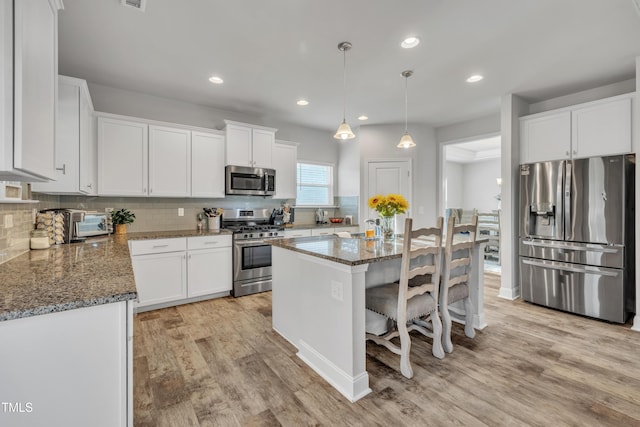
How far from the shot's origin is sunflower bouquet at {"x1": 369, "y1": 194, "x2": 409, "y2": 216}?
8.87 ft

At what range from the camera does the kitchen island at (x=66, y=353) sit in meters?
0.93

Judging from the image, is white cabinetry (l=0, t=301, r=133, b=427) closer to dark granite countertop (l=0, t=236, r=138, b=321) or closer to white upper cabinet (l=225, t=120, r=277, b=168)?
Result: dark granite countertop (l=0, t=236, r=138, b=321)

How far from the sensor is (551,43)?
2.54 m

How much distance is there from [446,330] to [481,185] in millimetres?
7758

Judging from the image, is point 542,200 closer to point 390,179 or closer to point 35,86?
point 390,179

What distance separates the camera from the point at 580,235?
3.19m

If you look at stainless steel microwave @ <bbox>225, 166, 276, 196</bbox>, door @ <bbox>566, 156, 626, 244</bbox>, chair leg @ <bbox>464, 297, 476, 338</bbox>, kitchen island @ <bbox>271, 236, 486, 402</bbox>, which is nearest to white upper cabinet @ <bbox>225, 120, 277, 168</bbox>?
stainless steel microwave @ <bbox>225, 166, 276, 196</bbox>

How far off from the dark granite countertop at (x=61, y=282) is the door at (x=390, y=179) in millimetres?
3982

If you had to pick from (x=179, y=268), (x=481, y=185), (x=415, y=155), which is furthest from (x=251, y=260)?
(x=481, y=185)

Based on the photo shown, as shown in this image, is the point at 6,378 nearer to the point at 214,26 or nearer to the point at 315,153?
the point at 214,26

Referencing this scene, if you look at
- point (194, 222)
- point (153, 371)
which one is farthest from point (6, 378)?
point (194, 222)

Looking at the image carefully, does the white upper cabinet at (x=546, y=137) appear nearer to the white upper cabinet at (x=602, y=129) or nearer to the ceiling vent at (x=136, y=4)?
the white upper cabinet at (x=602, y=129)

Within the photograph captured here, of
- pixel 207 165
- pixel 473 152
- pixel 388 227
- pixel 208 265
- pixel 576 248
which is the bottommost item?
pixel 208 265

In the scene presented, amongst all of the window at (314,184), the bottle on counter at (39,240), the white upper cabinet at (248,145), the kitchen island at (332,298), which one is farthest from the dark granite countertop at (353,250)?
the window at (314,184)
